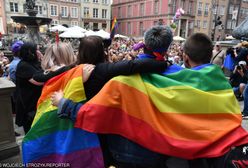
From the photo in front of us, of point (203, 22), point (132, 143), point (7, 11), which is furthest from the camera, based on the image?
point (203, 22)

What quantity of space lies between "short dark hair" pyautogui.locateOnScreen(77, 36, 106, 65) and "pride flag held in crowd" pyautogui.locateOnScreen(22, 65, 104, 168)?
0.12 metres

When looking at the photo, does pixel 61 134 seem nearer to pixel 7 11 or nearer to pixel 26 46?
pixel 26 46

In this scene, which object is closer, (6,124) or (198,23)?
(6,124)

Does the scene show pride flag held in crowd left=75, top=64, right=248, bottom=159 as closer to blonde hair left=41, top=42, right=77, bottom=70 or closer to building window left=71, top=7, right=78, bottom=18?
blonde hair left=41, top=42, right=77, bottom=70

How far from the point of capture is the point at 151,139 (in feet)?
5.49

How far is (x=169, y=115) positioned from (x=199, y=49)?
690 millimetres

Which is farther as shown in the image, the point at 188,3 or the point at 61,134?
the point at 188,3

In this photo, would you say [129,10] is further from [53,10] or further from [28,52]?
[28,52]

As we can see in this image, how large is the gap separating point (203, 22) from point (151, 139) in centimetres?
4888

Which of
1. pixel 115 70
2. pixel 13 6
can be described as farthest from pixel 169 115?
pixel 13 6

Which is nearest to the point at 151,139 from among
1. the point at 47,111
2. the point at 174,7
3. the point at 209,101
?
the point at 209,101

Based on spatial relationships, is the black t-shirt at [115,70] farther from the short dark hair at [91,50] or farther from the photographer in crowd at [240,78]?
the photographer in crowd at [240,78]

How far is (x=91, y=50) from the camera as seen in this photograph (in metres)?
1.96

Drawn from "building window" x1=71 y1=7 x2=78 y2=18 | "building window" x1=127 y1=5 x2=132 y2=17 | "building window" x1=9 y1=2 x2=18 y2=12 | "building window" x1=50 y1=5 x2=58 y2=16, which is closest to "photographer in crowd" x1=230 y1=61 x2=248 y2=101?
"building window" x1=9 y1=2 x2=18 y2=12
